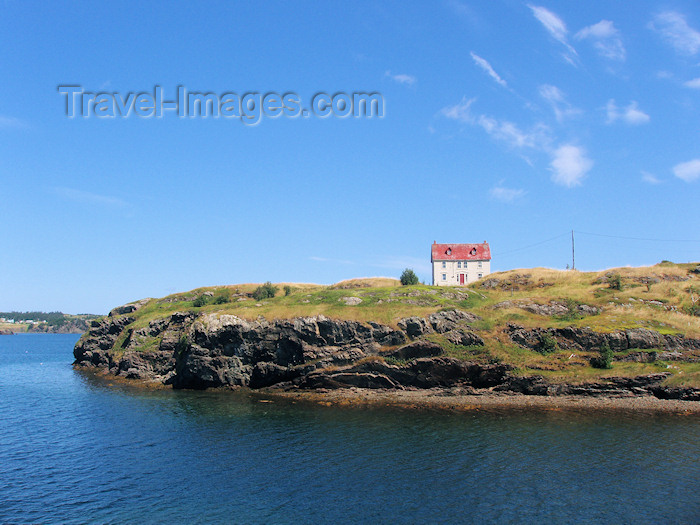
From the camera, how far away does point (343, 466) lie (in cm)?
3562

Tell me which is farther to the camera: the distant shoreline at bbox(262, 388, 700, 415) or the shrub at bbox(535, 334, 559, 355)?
the shrub at bbox(535, 334, 559, 355)

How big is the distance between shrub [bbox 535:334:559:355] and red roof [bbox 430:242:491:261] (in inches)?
1845

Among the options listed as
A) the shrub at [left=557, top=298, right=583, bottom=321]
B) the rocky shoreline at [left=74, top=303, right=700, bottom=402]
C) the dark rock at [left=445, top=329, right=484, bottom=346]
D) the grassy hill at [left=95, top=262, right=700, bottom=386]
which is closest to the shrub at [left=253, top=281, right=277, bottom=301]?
the grassy hill at [left=95, top=262, right=700, bottom=386]

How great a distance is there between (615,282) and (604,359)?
34.6m

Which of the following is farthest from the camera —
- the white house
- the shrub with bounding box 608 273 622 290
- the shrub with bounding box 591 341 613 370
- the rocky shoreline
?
the white house

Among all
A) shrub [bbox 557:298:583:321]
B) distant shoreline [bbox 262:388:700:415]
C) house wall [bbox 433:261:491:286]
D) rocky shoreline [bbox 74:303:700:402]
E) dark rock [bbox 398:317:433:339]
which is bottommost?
distant shoreline [bbox 262:388:700:415]

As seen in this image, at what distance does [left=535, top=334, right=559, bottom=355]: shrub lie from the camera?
6756 centimetres

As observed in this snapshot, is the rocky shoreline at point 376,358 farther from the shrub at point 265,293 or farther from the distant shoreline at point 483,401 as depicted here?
the shrub at point 265,293

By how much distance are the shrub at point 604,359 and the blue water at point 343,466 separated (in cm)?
1333

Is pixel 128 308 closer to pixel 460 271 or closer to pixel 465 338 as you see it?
pixel 460 271

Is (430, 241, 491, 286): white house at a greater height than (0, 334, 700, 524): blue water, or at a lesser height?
greater

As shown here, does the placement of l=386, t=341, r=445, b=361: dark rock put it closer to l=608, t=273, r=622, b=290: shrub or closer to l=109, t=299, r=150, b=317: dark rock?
l=608, t=273, r=622, b=290: shrub

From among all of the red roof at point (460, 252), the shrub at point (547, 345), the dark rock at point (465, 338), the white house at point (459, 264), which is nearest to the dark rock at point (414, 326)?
the dark rock at point (465, 338)

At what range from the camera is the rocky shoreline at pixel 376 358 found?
61.4m
